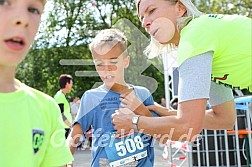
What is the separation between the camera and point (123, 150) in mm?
2256

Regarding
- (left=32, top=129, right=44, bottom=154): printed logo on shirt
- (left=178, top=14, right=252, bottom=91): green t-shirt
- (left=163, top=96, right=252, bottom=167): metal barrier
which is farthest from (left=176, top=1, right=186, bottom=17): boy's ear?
(left=163, top=96, right=252, bottom=167): metal barrier

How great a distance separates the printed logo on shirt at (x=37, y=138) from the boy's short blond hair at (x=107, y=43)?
1.22 metres

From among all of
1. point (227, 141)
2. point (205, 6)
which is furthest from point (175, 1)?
point (205, 6)

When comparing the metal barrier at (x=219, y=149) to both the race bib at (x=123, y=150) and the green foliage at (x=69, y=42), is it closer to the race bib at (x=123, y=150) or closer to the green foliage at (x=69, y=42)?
the race bib at (x=123, y=150)

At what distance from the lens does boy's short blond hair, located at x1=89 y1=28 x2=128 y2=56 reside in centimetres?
231

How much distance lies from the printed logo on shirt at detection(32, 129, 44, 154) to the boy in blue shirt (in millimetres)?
1113

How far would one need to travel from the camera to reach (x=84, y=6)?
69.9 feet

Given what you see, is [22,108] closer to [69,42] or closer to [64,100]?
[64,100]

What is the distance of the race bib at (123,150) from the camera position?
2238 millimetres

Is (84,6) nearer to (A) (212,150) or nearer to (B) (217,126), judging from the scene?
(A) (212,150)

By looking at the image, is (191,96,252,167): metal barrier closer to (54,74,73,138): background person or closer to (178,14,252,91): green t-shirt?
(54,74,73,138): background person

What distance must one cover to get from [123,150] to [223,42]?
0.91 metres

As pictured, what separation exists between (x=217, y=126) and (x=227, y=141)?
10.2ft

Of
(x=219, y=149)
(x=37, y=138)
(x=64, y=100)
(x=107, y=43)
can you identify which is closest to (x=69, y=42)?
(x=64, y=100)
